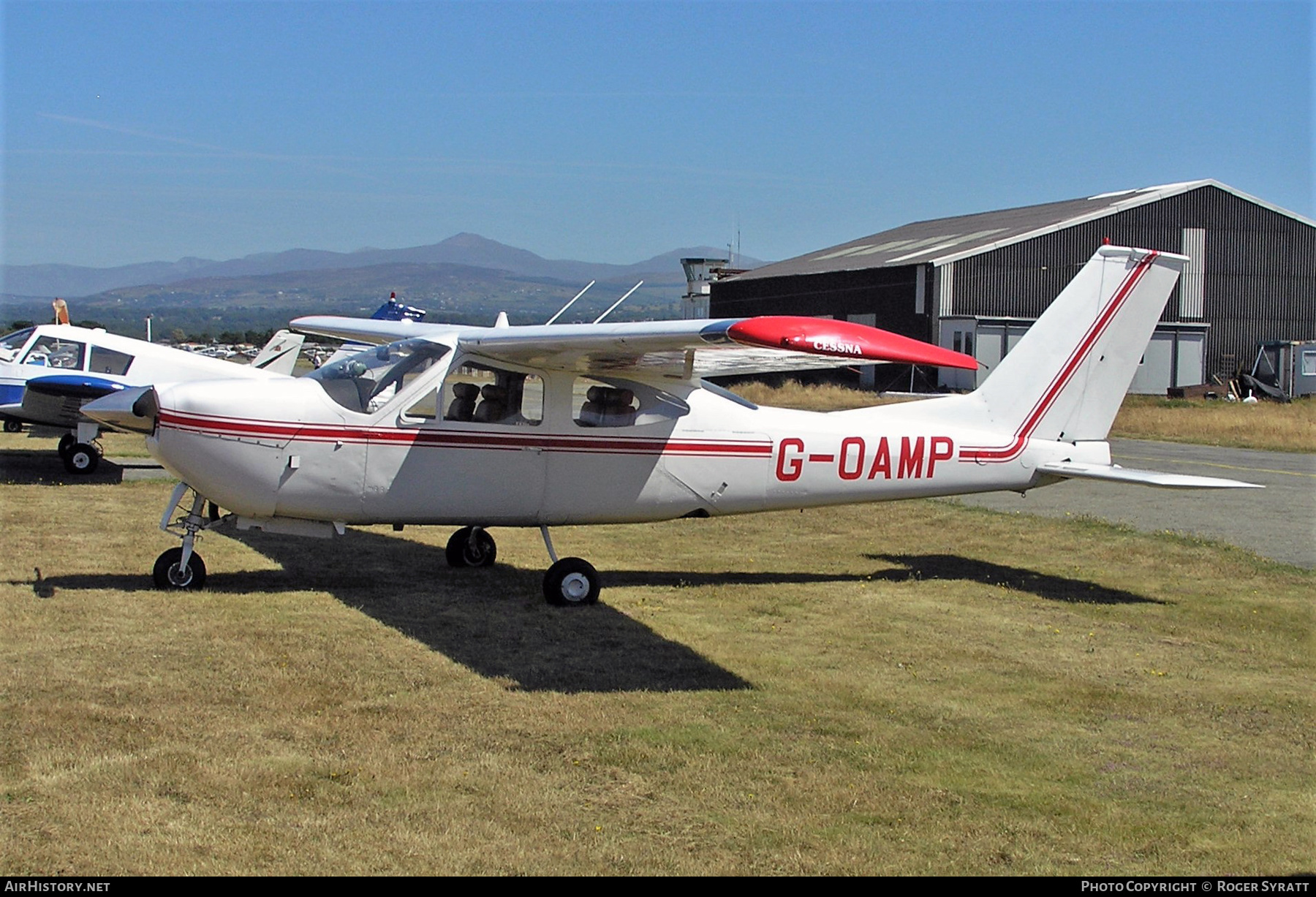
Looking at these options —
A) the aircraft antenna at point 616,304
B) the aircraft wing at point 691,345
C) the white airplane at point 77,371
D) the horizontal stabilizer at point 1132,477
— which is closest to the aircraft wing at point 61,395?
the white airplane at point 77,371

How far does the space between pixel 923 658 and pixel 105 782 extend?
15.8ft

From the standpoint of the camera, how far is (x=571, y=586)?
9047 millimetres

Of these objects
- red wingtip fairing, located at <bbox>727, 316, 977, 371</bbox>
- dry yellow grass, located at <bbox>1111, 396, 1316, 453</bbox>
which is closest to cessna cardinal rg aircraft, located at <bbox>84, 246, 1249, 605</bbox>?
red wingtip fairing, located at <bbox>727, 316, 977, 371</bbox>

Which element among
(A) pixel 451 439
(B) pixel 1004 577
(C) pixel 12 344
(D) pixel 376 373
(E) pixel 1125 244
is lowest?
(B) pixel 1004 577

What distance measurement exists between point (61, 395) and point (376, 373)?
9.28 meters

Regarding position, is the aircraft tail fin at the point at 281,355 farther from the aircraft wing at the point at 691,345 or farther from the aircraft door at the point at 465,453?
the aircraft door at the point at 465,453

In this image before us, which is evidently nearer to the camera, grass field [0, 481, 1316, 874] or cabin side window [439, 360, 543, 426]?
grass field [0, 481, 1316, 874]

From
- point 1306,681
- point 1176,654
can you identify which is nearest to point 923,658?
point 1176,654

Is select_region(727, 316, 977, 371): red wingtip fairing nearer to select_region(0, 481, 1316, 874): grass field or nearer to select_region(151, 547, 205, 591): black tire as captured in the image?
select_region(0, 481, 1316, 874): grass field

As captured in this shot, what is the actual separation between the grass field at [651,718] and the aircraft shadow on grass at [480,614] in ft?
0.13

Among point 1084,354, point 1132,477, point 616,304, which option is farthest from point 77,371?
point 1132,477

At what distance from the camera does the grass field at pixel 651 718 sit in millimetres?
4680

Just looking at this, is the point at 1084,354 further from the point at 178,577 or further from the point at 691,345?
the point at 178,577

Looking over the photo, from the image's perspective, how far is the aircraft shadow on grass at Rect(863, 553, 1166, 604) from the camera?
9.83m
